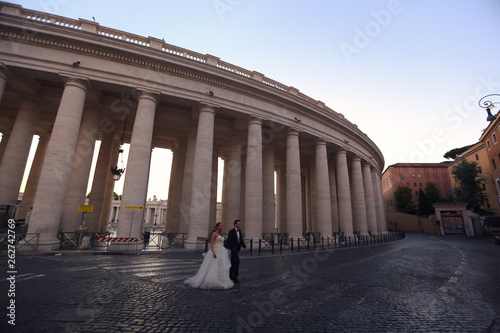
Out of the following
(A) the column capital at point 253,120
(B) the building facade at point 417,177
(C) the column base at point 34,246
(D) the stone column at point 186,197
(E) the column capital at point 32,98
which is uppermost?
(B) the building facade at point 417,177

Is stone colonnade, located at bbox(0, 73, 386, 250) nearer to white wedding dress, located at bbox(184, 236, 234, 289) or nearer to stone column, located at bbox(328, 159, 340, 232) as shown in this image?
stone column, located at bbox(328, 159, 340, 232)

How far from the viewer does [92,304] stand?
4.58 m

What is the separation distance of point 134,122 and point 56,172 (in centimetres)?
553

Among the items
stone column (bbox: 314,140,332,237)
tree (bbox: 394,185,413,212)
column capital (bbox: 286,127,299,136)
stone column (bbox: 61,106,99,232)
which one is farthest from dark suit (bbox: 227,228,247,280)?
tree (bbox: 394,185,413,212)

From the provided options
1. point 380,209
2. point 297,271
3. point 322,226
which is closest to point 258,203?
point 322,226

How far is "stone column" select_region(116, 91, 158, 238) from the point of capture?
1334cm

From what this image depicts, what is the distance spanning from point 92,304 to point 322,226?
19606 mm

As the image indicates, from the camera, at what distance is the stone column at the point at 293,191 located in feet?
61.9

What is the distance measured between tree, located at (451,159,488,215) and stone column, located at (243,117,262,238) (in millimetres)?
43350

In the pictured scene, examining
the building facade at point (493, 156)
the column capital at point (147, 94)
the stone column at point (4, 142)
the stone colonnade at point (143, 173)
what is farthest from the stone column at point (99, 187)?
the building facade at point (493, 156)

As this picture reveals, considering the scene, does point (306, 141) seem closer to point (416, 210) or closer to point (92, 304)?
point (92, 304)

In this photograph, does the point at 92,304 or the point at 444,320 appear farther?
the point at 92,304

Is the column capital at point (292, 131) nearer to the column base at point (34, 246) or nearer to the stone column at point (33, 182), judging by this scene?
the column base at point (34, 246)

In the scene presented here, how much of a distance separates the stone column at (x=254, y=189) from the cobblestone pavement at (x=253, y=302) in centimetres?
896
